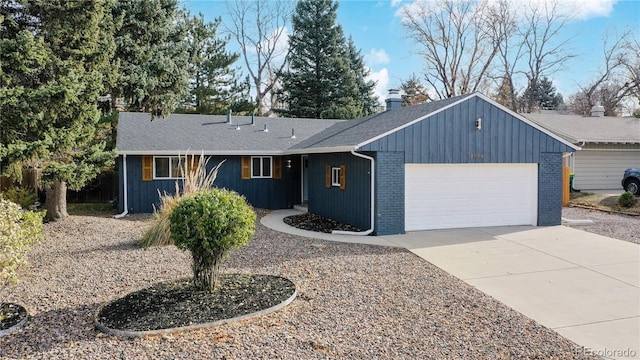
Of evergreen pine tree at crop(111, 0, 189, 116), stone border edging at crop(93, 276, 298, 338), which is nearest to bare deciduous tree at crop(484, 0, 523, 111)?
evergreen pine tree at crop(111, 0, 189, 116)

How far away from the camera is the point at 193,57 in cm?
1480

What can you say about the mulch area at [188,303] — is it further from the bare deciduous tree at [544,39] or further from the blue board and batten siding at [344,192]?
the bare deciduous tree at [544,39]

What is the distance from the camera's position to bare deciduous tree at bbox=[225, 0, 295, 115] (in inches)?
1143

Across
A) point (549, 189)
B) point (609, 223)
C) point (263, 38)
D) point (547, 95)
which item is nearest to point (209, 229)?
point (549, 189)

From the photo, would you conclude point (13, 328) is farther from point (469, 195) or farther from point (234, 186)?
point (234, 186)

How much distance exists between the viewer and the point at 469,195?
10.7m

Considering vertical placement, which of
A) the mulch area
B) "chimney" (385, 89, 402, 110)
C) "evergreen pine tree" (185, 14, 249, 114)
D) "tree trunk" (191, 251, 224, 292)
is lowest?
the mulch area

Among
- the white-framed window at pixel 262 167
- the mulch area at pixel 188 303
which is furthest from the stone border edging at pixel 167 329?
the white-framed window at pixel 262 167

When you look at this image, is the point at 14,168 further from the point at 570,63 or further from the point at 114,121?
the point at 570,63

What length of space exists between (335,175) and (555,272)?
20.3 feet

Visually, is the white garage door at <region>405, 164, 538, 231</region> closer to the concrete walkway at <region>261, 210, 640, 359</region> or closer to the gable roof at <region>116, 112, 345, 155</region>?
the concrete walkway at <region>261, 210, 640, 359</region>

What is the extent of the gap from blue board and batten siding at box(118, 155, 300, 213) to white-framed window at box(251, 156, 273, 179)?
0.19 m

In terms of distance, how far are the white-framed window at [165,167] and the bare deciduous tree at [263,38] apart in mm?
15647

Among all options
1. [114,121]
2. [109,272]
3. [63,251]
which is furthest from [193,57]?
[109,272]
